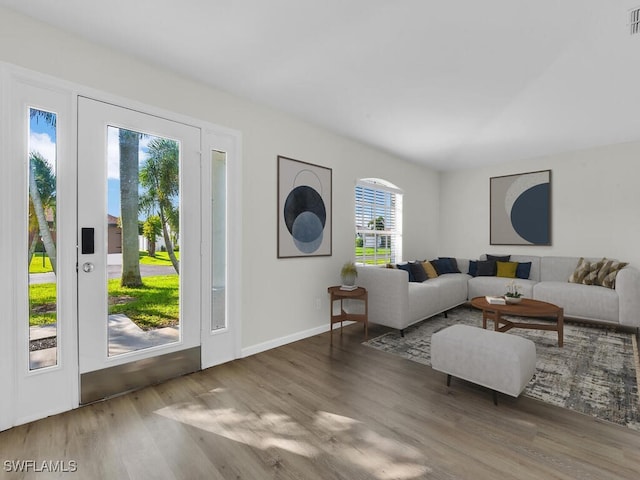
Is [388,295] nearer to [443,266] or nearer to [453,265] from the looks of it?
[443,266]

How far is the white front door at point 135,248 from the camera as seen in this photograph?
2189 mm

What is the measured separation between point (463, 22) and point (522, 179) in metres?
4.17

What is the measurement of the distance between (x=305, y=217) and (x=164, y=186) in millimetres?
1563

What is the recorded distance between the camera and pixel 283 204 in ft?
11.2

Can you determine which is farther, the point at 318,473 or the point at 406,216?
the point at 406,216

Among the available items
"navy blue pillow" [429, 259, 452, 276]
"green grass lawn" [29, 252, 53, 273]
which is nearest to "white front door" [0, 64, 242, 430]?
"green grass lawn" [29, 252, 53, 273]

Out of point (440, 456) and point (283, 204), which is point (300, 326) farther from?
point (440, 456)

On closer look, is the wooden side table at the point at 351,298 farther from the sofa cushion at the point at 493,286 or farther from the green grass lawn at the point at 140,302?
the sofa cushion at the point at 493,286

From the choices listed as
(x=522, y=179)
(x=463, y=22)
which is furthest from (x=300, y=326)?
(x=522, y=179)

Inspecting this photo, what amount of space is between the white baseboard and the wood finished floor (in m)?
0.52

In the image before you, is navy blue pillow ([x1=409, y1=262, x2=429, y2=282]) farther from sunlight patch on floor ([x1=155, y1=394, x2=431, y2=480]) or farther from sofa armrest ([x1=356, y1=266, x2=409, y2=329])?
sunlight patch on floor ([x1=155, y1=394, x2=431, y2=480])

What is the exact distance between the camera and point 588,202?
473cm

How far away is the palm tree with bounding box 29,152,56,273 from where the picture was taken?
2002 millimetres

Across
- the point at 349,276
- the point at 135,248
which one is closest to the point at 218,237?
the point at 135,248
